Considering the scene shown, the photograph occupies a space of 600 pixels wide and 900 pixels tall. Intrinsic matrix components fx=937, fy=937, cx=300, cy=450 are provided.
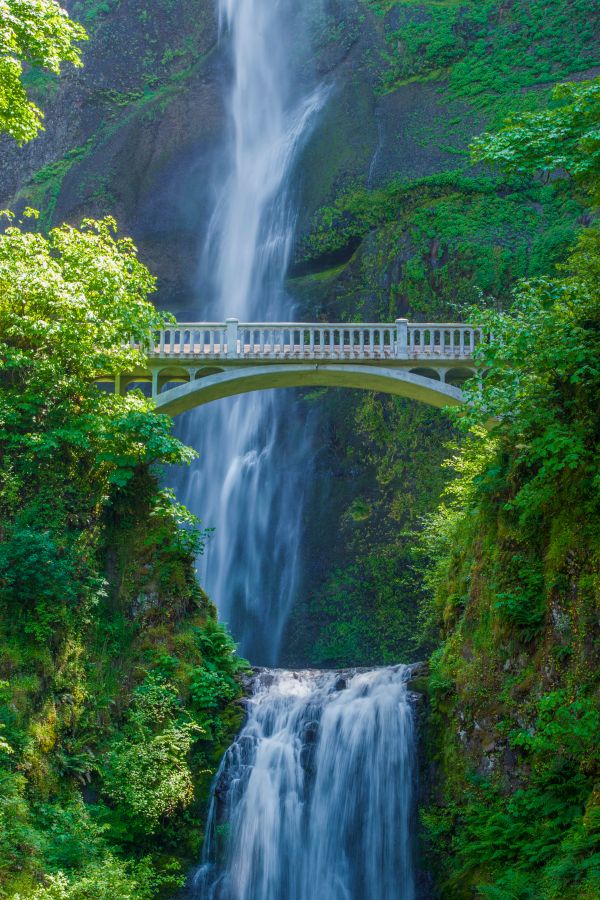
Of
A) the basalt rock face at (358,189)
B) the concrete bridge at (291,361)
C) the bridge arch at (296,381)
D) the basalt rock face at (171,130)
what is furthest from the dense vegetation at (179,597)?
the basalt rock face at (171,130)

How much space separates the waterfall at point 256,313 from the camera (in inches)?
1109

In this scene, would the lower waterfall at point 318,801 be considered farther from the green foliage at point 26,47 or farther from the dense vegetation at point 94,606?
the green foliage at point 26,47

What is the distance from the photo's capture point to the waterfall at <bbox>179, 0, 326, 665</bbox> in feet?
92.4

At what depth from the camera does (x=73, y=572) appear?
15.2 metres

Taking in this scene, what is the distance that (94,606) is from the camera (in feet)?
52.5

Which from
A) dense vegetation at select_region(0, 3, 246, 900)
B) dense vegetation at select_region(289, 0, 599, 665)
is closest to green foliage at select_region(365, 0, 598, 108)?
dense vegetation at select_region(289, 0, 599, 665)

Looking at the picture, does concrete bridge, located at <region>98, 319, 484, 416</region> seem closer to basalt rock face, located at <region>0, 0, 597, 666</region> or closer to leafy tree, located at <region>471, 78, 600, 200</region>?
basalt rock face, located at <region>0, 0, 597, 666</region>

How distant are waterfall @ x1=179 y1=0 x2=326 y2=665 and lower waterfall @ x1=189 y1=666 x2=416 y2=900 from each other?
11311 millimetres

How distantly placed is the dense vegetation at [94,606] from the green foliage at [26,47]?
0.32 ft

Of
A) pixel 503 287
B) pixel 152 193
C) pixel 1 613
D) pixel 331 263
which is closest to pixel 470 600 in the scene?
pixel 1 613

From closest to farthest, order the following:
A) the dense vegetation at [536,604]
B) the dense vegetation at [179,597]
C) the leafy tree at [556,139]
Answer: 1. the dense vegetation at [536,604]
2. the dense vegetation at [179,597]
3. the leafy tree at [556,139]

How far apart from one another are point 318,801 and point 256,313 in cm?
1957

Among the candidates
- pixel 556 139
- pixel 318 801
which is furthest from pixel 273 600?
pixel 556 139

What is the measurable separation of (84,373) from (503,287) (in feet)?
47.0
